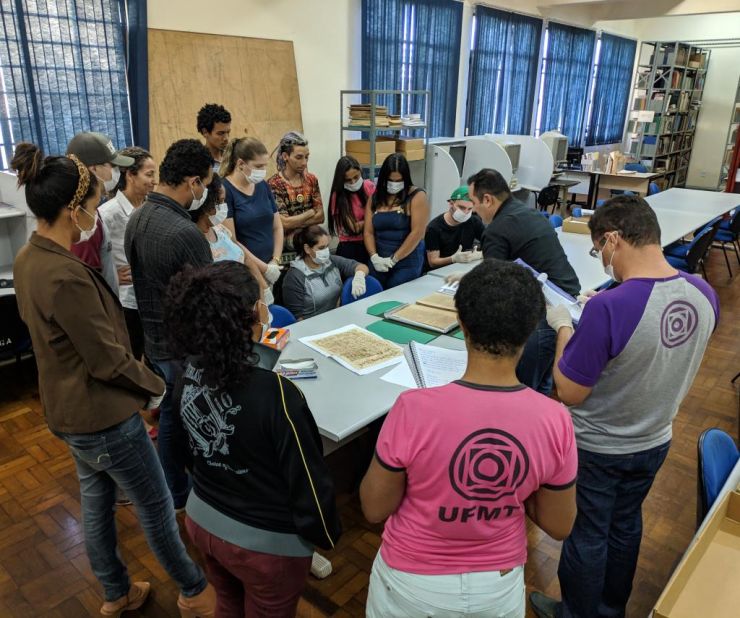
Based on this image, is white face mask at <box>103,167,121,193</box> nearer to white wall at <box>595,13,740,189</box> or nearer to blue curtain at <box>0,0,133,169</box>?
blue curtain at <box>0,0,133,169</box>

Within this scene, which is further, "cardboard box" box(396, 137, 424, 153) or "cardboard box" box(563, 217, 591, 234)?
"cardboard box" box(396, 137, 424, 153)

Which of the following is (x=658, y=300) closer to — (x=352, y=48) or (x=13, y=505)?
(x=13, y=505)

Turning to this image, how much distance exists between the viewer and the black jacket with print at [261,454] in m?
1.15

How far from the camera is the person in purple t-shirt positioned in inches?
54.4

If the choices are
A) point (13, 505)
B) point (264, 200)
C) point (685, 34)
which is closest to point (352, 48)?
point (264, 200)

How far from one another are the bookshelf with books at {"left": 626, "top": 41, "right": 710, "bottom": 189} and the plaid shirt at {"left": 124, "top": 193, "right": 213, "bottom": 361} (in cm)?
877

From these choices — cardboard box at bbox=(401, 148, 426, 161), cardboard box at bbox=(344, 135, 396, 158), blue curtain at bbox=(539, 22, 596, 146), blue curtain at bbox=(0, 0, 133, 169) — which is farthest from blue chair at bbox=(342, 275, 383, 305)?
blue curtain at bbox=(539, 22, 596, 146)

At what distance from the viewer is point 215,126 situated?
320 centimetres

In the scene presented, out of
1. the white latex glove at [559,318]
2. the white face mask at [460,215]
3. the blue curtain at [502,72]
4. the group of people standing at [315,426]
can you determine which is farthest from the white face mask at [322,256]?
the blue curtain at [502,72]

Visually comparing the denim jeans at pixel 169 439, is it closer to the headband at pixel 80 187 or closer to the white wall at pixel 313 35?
the headband at pixel 80 187

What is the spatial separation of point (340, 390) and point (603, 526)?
36.3 inches

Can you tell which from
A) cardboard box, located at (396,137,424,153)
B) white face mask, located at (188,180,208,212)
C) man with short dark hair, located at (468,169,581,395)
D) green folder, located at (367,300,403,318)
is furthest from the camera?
cardboard box, located at (396,137,424,153)

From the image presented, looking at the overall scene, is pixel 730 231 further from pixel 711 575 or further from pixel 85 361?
pixel 85 361

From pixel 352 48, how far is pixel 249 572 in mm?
5195
